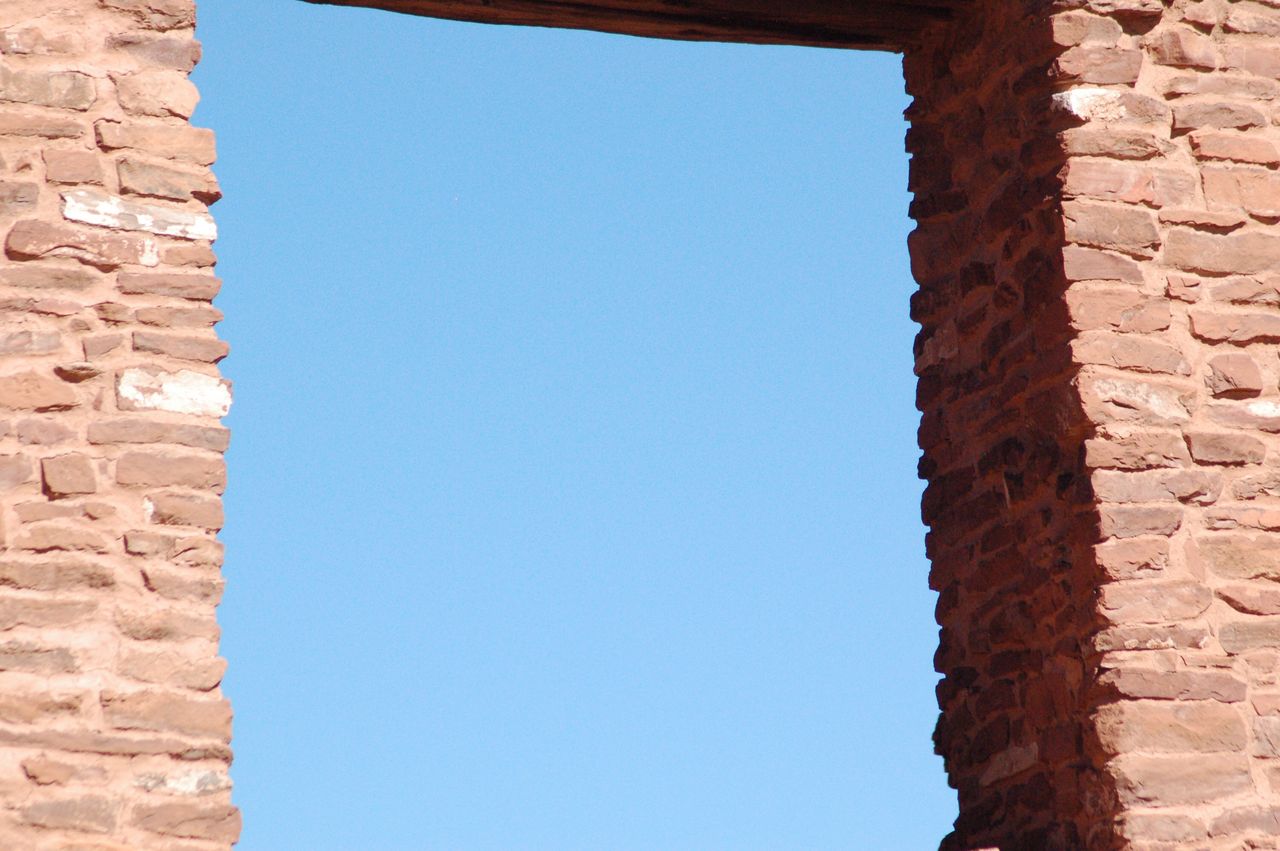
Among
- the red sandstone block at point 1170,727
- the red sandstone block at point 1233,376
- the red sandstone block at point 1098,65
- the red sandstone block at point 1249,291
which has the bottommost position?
the red sandstone block at point 1170,727

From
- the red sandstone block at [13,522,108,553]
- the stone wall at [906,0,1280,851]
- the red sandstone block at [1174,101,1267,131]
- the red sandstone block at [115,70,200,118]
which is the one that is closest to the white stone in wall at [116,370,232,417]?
the red sandstone block at [13,522,108,553]

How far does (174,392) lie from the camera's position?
5078mm

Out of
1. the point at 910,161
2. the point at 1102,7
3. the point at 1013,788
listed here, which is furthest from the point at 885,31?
the point at 1013,788

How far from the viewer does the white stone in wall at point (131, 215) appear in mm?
5141

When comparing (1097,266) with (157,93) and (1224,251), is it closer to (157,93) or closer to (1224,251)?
(1224,251)

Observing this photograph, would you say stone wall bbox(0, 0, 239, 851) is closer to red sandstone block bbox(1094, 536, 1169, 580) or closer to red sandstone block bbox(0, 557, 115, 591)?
red sandstone block bbox(0, 557, 115, 591)

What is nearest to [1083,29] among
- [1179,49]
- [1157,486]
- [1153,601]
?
[1179,49]

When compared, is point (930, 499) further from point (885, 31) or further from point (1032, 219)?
point (885, 31)

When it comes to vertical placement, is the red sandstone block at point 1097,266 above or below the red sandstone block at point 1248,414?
above

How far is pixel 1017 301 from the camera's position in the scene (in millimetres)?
6004

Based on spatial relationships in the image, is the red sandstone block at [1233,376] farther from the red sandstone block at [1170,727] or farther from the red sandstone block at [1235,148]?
the red sandstone block at [1170,727]

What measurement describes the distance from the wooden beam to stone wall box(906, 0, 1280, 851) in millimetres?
313

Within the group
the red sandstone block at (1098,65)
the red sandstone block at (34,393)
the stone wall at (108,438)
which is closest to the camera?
the stone wall at (108,438)

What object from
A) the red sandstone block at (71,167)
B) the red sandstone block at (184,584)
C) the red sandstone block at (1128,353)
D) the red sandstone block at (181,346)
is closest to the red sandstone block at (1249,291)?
the red sandstone block at (1128,353)
